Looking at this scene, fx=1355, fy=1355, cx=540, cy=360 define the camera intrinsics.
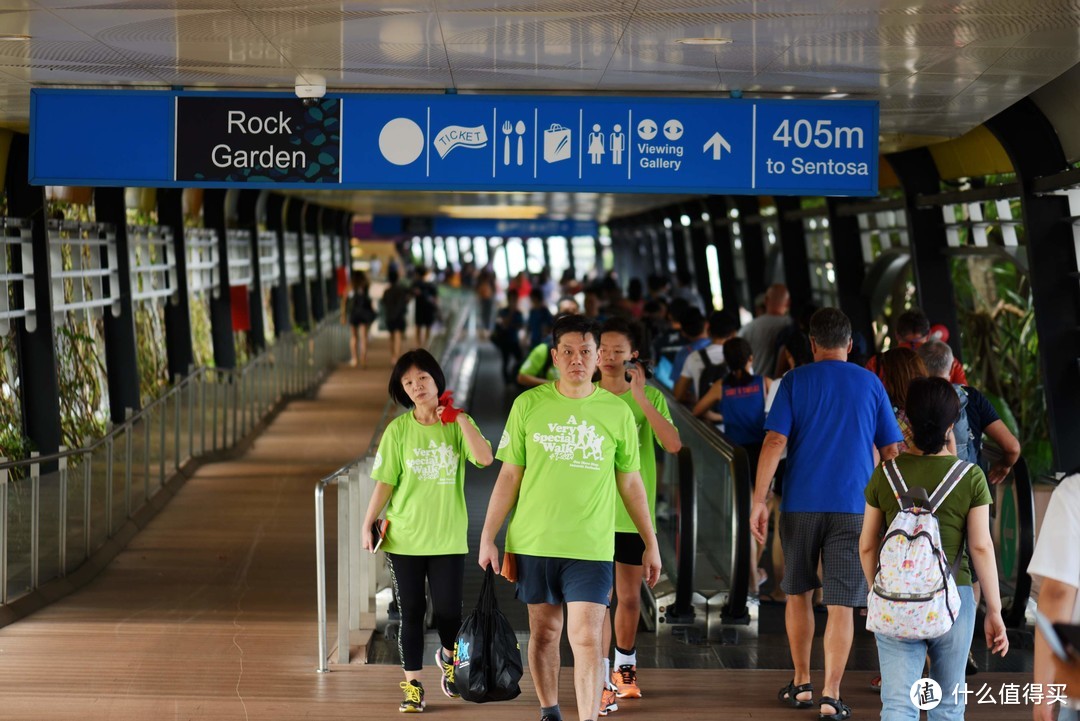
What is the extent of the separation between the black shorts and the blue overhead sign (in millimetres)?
2275

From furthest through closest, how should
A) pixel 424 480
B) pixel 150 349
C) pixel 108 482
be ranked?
pixel 150 349
pixel 108 482
pixel 424 480

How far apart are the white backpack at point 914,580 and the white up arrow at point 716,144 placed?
3.28 metres

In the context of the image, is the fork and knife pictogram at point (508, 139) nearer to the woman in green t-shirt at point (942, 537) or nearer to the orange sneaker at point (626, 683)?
the orange sneaker at point (626, 683)

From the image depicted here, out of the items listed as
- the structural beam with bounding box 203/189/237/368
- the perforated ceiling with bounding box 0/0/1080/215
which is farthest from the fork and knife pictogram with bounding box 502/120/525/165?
the structural beam with bounding box 203/189/237/368

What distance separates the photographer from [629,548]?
5637 mm

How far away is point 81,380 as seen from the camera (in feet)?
40.4

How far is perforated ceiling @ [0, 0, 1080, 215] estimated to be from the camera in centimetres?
534

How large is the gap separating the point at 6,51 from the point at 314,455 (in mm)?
9021

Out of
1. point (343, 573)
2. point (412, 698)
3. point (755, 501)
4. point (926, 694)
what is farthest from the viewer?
point (343, 573)

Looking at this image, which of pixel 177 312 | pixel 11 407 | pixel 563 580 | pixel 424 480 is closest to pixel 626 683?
pixel 563 580

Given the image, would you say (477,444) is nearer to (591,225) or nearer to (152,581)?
(152,581)

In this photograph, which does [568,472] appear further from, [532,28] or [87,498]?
[87,498]

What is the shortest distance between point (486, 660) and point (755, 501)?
1.24 m

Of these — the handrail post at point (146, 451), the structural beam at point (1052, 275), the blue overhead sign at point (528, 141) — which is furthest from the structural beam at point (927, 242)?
the handrail post at point (146, 451)
